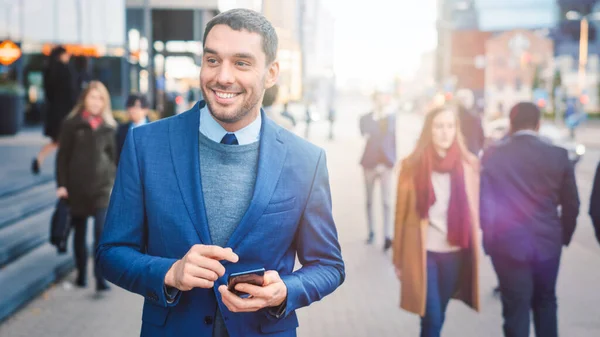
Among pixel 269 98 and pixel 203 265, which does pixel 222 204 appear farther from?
pixel 269 98

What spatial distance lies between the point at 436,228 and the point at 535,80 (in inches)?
3555

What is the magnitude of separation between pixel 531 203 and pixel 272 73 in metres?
2.92

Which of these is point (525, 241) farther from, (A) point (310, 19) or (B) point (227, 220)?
(A) point (310, 19)

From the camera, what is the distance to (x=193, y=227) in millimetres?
2189

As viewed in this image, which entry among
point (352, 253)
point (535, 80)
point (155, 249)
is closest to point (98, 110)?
point (352, 253)

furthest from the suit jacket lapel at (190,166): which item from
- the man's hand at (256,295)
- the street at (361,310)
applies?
the street at (361,310)

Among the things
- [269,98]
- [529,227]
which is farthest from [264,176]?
[269,98]

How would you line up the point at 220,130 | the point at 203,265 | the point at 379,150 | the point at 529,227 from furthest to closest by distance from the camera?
1. the point at 379,150
2. the point at 529,227
3. the point at 220,130
4. the point at 203,265

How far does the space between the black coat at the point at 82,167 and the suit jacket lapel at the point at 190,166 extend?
5.12 metres

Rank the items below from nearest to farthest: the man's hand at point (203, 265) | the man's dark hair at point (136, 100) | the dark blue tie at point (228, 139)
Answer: the man's hand at point (203, 265)
the dark blue tie at point (228, 139)
the man's dark hair at point (136, 100)

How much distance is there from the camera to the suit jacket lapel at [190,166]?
2.18m

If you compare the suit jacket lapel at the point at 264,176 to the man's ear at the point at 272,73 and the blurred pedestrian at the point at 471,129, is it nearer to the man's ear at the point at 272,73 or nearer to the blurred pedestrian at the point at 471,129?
the man's ear at the point at 272,73

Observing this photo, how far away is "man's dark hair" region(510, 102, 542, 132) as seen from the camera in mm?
4984

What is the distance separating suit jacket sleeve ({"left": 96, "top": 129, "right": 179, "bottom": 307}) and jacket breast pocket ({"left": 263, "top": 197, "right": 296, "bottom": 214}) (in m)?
0.32
